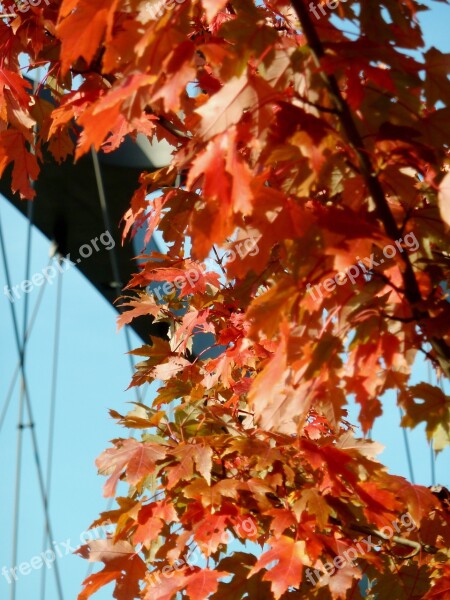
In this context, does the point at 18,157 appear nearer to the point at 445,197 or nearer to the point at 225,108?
the point at 225,108

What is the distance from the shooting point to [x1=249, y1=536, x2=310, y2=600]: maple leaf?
2.95 feet

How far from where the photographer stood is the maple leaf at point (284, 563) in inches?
35.4

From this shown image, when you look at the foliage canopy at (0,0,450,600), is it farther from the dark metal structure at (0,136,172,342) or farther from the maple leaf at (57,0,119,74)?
the dark metal structure at (0,136,172,342)

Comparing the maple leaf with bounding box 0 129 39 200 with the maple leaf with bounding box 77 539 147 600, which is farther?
the maple leaf with bounding box 0 129 39 200

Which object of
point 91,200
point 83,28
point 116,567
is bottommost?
point 116,567

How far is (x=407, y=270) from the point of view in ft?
2.34

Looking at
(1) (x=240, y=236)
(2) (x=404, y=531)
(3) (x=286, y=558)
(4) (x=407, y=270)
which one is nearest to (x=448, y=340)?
(4) (x=407, y=270)

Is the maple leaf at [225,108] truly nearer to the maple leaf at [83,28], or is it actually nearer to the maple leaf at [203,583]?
the maple leaf at [83,28]

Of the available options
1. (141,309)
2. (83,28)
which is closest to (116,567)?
(141,309)

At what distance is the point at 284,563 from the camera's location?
0.92m

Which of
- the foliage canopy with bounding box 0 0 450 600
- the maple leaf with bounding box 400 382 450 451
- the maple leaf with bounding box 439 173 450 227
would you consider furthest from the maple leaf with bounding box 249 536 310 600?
the maple leaf with bounding box 439 173 450 227

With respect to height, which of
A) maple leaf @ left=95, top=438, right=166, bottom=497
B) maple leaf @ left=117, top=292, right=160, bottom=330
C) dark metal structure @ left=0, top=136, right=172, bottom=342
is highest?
dark metal structure @ left=0, top=136, right=172, bottom=342

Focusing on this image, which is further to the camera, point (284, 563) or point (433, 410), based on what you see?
point (284, 563)

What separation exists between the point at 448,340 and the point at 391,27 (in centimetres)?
32
